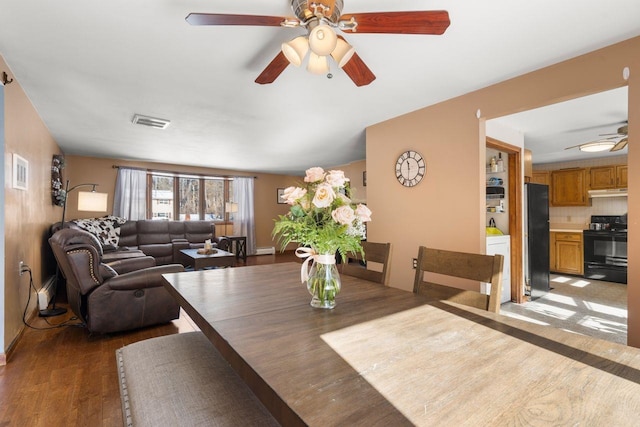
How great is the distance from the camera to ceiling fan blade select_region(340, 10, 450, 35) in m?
1.38

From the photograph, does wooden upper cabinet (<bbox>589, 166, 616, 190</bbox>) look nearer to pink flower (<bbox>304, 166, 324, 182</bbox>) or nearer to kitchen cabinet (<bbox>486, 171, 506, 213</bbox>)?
kitchen cabinet (<bbox>486, 171, 506, 213</bbox>)

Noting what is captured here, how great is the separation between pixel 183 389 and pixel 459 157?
9.65 feet

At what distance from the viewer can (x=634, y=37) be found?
2.00m

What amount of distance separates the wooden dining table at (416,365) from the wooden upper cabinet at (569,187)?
6.38 meters

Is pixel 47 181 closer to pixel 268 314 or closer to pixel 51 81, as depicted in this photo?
pixel 51 81

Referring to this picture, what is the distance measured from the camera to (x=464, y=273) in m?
1.45

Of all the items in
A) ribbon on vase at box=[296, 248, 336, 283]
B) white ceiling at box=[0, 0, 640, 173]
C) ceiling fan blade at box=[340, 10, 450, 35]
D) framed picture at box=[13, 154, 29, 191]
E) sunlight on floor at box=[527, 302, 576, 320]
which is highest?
white ceiling at box=[0, 0, 640, 173]

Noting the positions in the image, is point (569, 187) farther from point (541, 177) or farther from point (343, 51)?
point (343, 51)

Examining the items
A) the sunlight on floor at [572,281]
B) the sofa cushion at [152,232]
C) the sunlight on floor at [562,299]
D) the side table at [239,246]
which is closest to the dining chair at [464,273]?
the sunlight on floor at [562,299]

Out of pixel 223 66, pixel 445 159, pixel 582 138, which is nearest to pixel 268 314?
pixel 223 66

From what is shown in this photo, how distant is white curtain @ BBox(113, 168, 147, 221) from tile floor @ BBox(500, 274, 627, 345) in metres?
6.96

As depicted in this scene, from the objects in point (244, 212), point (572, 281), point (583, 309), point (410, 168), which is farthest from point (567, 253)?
point (244, 212)

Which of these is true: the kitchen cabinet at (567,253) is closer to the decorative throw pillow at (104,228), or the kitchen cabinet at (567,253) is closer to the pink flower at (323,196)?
the pink flower at (323,196)

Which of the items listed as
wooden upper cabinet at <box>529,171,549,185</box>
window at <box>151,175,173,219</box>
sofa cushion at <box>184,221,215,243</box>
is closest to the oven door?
wooden upper cabinet at <box>529,171,549,185</box>
